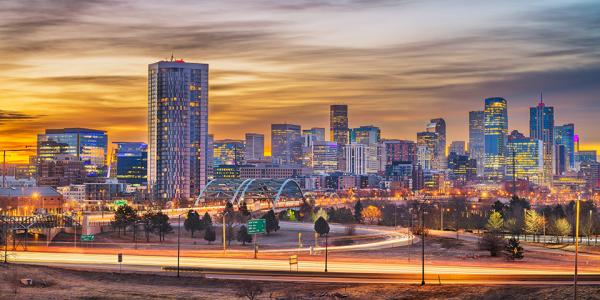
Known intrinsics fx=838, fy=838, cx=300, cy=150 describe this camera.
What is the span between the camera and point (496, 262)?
351 feet

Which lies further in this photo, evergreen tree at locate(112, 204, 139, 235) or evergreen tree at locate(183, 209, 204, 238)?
evergreen tree at locate(183, 209, 204, 238)

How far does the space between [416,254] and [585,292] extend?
5041cm

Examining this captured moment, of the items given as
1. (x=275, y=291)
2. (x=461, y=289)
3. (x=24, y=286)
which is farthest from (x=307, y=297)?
(x=24, y=286)

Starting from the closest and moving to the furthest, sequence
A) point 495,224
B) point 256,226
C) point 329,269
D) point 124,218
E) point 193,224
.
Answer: point 329,269
point 256,226
point 495,224
point 124,218
point 193,224

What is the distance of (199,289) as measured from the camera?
86.3 metres

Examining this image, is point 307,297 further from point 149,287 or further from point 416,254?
point 416,254

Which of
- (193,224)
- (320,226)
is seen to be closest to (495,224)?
(320,226)

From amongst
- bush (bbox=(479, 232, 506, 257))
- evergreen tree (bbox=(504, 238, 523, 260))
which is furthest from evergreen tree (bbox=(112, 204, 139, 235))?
evergreen tree (bbox=(504, 238, 523, 260))

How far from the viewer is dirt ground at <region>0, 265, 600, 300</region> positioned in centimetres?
7525

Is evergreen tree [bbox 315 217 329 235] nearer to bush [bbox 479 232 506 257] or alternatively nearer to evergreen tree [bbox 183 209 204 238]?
evergreen tree [bbox 183 209 204 238]

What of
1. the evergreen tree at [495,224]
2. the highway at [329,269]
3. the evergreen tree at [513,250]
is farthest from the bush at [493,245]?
the evergreen tree at [495,224]

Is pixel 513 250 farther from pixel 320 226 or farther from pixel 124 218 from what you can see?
pixel 124 218

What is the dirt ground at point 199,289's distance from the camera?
247 ft

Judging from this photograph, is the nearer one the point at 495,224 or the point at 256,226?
the point at 256,226
